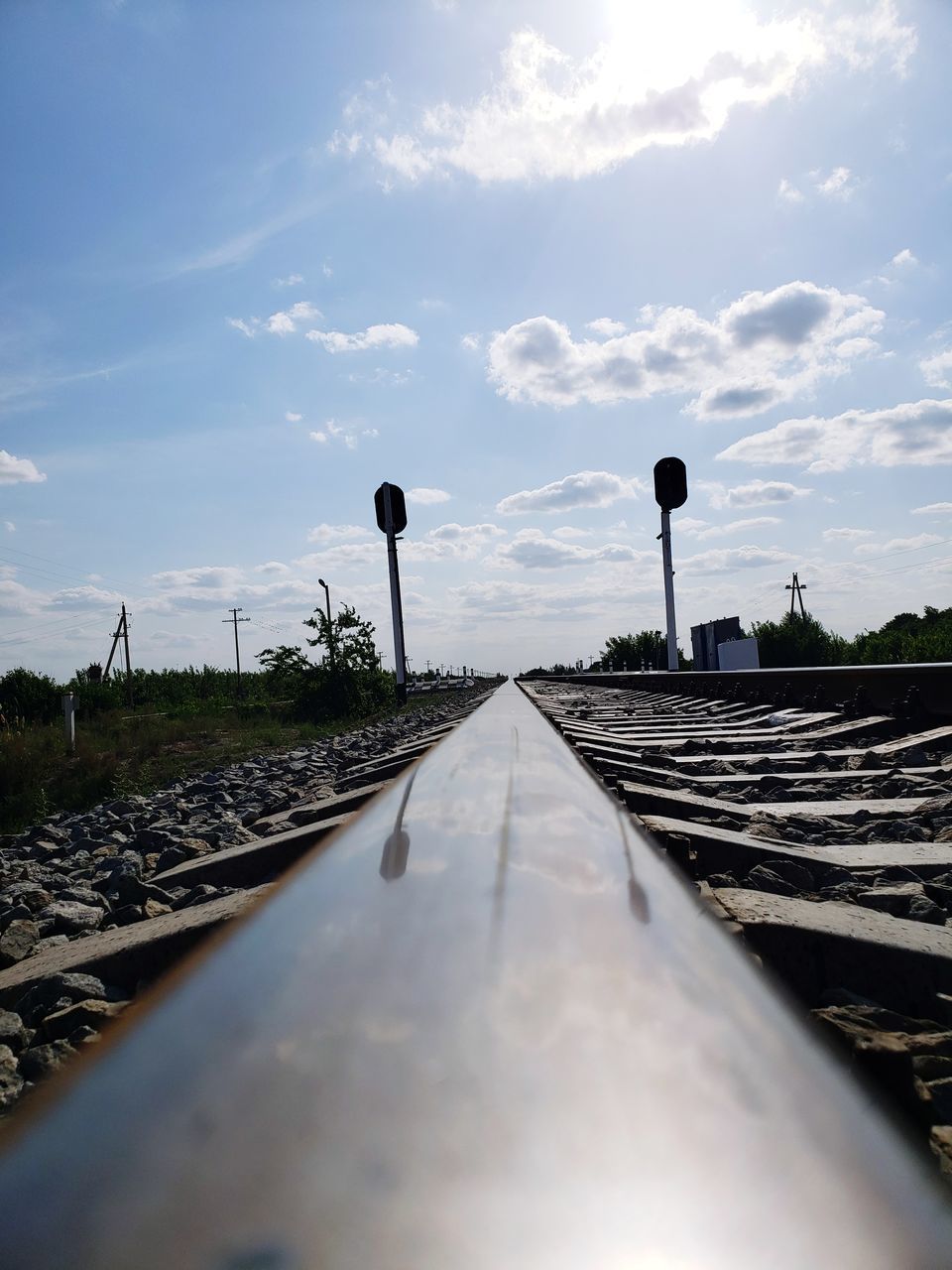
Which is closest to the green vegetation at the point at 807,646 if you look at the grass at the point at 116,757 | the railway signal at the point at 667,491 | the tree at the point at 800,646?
the tree at the point at 800,646

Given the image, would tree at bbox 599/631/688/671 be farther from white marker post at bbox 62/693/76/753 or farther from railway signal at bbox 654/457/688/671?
white marker post at bbox 62/693/76/753

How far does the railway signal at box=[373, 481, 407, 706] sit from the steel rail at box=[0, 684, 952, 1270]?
14548mm

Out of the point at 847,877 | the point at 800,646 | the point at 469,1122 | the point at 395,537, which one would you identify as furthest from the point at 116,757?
the point at 800,646

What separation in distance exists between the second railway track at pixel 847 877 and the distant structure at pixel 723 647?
38.6ft

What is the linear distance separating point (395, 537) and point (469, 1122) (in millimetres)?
15877

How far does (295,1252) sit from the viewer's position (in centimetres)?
38

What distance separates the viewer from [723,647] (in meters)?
15.8

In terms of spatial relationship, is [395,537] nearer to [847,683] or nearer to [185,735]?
[185,735]

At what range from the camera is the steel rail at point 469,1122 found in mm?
398

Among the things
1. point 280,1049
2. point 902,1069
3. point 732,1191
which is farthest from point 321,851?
point 732,1191

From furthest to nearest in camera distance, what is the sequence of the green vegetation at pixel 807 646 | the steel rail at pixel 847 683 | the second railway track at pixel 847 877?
the green vegetation at pixel 807 646 < the steel rail at pixel 847 683 < the second railway track at pixel 847 877

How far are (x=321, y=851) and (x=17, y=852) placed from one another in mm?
3938

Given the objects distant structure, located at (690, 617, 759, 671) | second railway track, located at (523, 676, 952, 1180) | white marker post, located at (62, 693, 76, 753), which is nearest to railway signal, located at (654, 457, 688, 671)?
distant structure, located at (690, 617, 759, 671)

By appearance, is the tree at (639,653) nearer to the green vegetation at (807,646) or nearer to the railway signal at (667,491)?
the green vegetation at (807,646)
